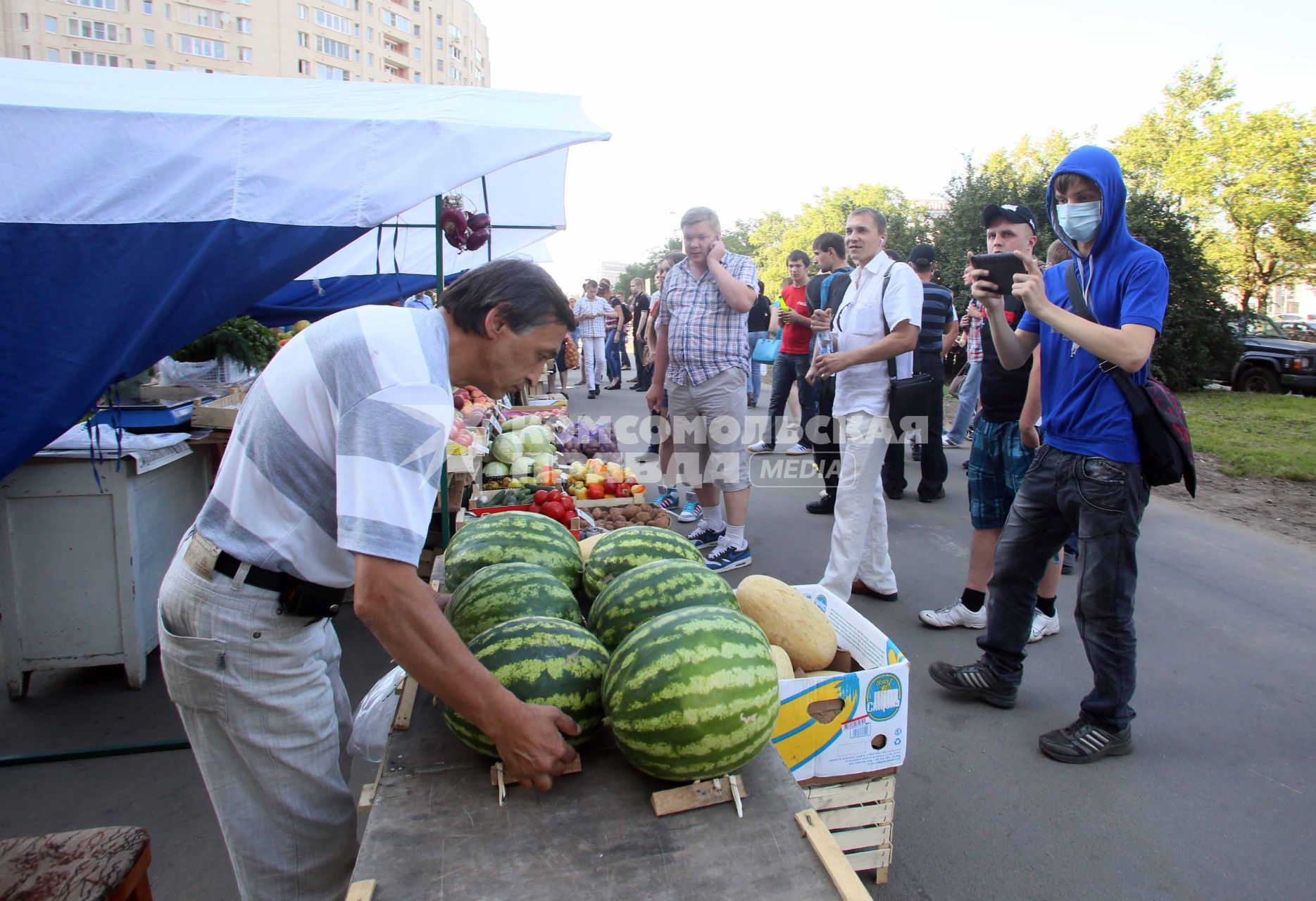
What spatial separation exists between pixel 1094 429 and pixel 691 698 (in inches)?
87.1

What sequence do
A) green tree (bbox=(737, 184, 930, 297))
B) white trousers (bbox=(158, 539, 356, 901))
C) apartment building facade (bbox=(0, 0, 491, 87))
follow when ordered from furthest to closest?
apartment building facade (bbox=(0, 0, 491, 87))
green tree (bbox=(737, 184, 930, 297))
white trousers (bbox=(158, 539, 356, 901))

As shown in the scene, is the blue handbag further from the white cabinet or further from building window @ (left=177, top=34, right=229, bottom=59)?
building window @ (left=177, top=34, right=229, bottom=59)

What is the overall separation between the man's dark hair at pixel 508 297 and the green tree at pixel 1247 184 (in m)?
27.9

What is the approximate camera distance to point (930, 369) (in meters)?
7.09

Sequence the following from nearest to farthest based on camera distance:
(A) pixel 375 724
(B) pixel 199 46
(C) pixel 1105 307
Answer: (A) pixel 375 724
(C) pixel 1105 307
(B) pixel 199 46

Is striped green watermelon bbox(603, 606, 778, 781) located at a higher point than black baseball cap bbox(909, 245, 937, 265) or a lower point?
lower

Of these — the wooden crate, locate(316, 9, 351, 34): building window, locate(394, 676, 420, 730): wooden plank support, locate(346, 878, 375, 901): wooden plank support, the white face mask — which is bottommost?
the wooden crate

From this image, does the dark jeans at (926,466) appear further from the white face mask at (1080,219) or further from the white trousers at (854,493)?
the white face mask at (1080,219)

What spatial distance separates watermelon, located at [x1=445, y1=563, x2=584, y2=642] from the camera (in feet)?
6.53

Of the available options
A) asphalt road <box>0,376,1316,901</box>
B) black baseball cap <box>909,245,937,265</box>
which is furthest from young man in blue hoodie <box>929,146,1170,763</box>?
black baseball cap <box>909,245,937,265</box>

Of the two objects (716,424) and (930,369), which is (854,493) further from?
(930,369)

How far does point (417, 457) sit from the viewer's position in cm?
146

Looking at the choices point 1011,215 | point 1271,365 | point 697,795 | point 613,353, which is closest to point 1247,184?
point 1271,365

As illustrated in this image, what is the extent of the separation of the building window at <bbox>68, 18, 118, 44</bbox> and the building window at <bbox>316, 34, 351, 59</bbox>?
1758 cm
